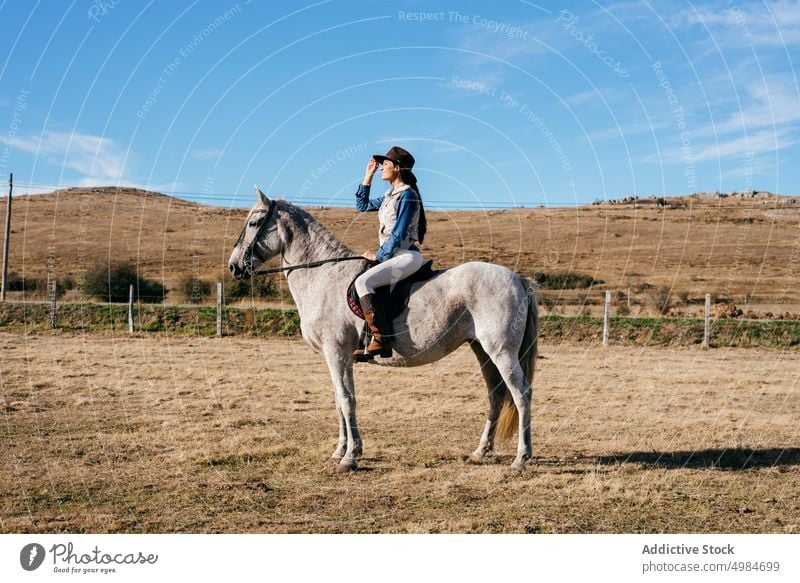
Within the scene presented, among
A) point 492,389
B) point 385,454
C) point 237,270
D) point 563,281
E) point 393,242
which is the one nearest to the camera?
point 393,242

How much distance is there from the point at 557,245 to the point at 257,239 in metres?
48.6

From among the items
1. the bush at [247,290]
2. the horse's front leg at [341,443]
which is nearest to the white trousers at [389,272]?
the horse's front leg at [341,443]

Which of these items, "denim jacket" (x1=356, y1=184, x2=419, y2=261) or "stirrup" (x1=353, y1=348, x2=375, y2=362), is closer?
"denim jacket" (x1=356, y1=184, x2=419, y2=261)

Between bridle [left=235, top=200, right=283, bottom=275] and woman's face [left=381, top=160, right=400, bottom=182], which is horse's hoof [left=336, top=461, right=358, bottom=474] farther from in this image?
woman's face [left=381, top=160, right=400, bottom=182]

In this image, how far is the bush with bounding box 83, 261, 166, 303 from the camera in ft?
113

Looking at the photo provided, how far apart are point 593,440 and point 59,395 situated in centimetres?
1006

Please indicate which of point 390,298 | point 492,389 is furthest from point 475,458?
point 390,298

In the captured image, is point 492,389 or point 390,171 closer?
point 390,171

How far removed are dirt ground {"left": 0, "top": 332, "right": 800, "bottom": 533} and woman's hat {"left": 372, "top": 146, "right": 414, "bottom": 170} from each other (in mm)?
3622

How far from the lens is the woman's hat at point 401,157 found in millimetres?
7773

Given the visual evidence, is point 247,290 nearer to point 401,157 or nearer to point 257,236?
point 257,236

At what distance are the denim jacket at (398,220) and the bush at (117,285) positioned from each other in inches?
1124

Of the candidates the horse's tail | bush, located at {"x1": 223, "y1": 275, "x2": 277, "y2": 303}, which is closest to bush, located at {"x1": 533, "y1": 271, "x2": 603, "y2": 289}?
bush, located at {"x1": 223, "y1": 275, "x2": 277, "y2": 303}

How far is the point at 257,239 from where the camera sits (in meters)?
8.31
